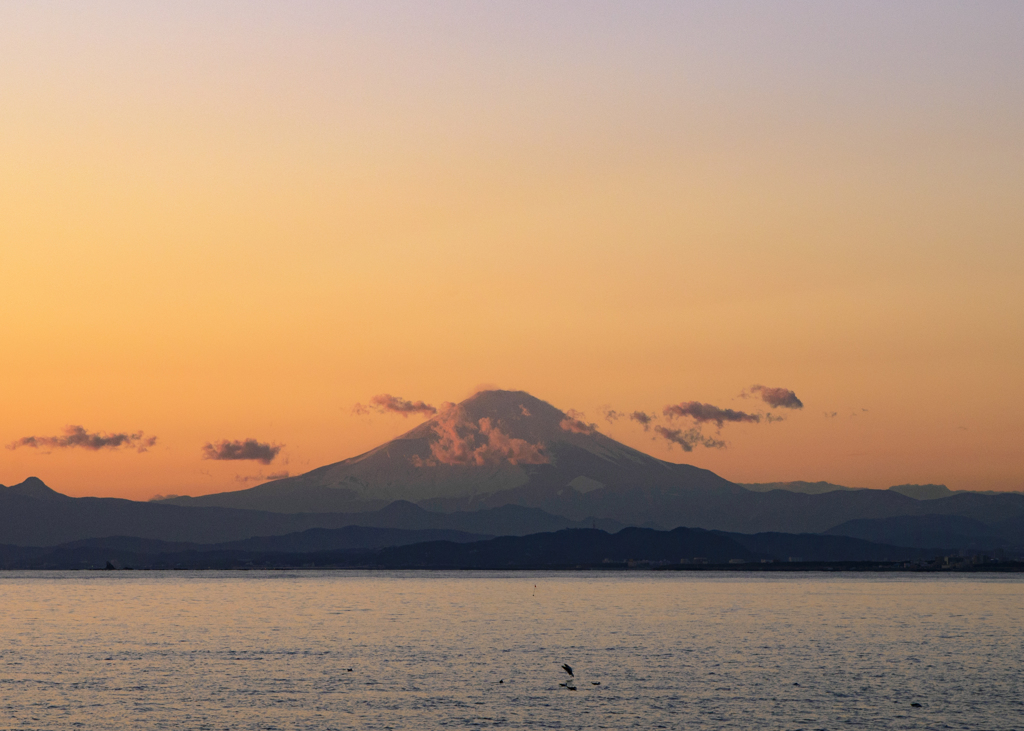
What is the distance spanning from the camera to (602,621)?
444 ft

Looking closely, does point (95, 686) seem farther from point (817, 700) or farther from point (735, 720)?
point (817, 700)

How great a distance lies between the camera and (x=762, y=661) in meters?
85.8


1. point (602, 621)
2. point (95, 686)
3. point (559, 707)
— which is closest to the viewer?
point (559, 707)

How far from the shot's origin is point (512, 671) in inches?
3123

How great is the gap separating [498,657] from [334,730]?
36.4 metres

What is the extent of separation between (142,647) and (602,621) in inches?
2227

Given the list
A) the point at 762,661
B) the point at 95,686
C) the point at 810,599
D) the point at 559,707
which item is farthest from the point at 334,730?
the point at 810,599

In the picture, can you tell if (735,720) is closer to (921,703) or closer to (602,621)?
(921,703)

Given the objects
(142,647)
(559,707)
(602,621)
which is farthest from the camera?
(602,621)

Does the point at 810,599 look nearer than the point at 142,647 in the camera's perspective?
No

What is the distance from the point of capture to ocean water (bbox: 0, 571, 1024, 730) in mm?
58531

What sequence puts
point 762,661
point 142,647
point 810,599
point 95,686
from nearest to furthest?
1. point 95,686
2. point 762,661
3. point 142,647
4. point 810,599

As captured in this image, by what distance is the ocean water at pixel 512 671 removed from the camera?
58.5 m

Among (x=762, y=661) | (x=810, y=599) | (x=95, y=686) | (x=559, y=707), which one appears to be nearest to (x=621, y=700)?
(x=559, y=707)
